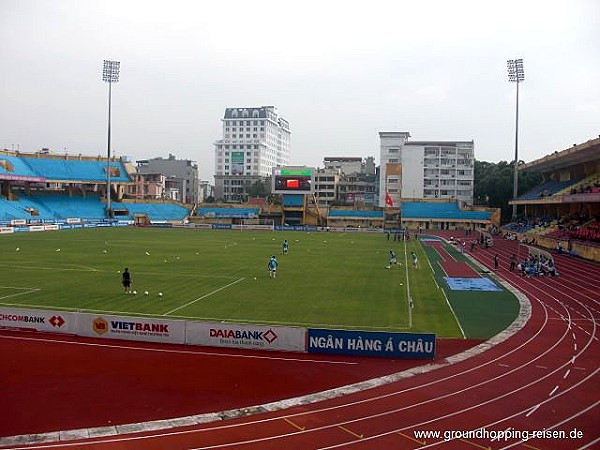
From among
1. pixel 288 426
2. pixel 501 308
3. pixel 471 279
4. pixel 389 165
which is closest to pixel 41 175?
pixel 389 165

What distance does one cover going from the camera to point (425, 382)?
14383 millimetres

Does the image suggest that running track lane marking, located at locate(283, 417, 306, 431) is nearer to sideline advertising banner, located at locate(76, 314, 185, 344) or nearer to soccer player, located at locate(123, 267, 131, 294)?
sideline advertising banner, located at locate(76, 314, 185, 344)

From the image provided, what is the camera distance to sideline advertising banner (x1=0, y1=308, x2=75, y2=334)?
18.8 meters

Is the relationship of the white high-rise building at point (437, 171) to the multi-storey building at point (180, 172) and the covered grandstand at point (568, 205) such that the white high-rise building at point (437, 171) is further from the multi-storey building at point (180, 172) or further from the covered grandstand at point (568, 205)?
the multi-storey building at point (180, 172)

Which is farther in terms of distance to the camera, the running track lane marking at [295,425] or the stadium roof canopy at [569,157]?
the stadium roof canopy at [569,157]

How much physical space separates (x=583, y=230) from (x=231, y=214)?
6704 cm

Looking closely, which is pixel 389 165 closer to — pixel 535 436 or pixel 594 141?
pixel 594 141

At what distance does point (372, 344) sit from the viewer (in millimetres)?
16703

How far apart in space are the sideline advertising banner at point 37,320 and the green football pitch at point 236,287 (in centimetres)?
282

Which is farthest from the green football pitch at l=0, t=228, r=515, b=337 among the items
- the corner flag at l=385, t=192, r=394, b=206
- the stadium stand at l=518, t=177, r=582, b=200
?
the corner flag at l=385, t=192, r=394, b=206

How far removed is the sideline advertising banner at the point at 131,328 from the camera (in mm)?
17875

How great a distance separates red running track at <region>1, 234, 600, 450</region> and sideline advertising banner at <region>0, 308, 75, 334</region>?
28.5 ft

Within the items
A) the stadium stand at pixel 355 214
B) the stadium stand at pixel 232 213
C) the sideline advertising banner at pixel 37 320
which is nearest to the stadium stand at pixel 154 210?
the stadium stand at pixel 232 213

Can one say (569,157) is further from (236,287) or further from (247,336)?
(247,336)
